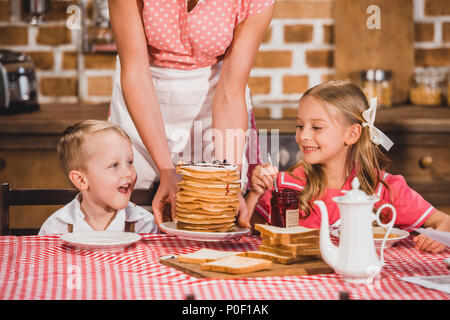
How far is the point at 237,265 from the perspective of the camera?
1061 mm

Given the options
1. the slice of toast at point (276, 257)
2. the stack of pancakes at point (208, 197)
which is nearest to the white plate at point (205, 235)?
the stack of pancakes at point (208, 197)

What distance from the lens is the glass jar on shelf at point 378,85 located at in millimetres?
2736

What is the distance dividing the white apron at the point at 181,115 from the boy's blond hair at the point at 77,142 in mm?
218

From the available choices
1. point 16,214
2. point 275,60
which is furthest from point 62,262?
point 275,60

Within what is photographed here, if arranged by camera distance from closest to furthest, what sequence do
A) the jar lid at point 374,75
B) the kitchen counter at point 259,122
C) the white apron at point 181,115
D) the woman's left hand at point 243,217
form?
the woman's left hand at point 243,217, the white apron at point 181,115, the kitchen counter at point 259,122, the jar lid at point 374,75

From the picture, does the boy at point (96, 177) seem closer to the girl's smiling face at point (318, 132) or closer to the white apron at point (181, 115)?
the white apron at point (181, 115)

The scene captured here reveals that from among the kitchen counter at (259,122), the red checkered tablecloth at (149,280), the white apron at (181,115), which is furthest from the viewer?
the kitchen counter at (259,122)

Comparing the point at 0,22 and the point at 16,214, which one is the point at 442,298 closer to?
the point at 16,214

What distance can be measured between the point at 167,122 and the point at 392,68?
132 cm

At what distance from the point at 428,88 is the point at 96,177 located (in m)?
1.72

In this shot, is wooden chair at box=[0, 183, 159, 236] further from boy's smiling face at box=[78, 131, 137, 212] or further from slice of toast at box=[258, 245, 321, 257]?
slice of toast at box=[258, 245, 321, 257]

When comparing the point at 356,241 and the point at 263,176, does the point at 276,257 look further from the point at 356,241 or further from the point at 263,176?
the point at 263,176

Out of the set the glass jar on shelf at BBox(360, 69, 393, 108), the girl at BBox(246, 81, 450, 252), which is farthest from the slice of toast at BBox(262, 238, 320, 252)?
the glass jar on shelf at BBox(360, 69, 393, 108)

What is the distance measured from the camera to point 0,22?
286 centimetres
